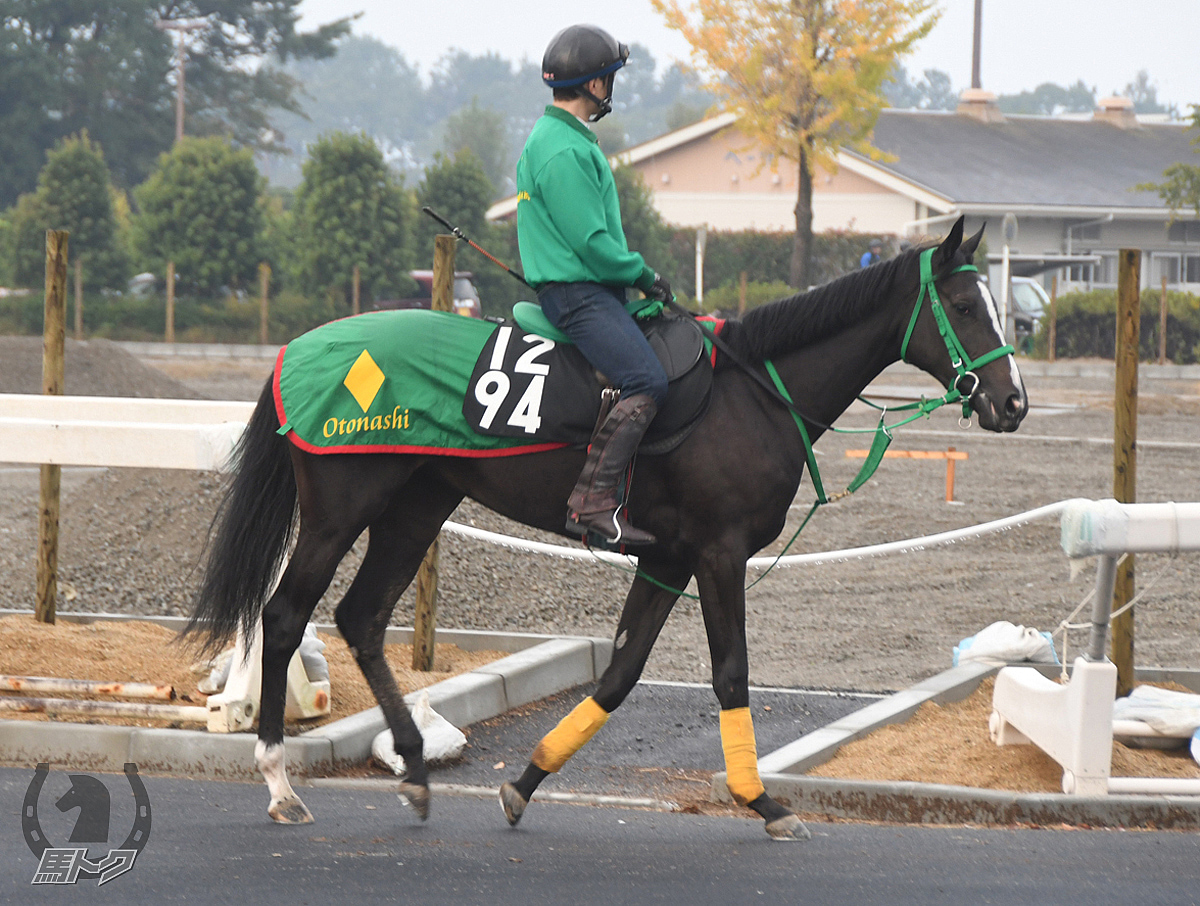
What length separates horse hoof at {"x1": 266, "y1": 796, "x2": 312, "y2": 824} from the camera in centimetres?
502

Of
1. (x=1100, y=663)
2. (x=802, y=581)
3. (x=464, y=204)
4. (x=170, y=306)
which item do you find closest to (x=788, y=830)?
(x=1100, y=663)

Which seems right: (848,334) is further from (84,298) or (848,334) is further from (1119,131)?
(1119,131)

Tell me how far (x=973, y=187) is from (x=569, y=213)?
137 ft

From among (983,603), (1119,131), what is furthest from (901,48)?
(983,603)

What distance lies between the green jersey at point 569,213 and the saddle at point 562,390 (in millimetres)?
245

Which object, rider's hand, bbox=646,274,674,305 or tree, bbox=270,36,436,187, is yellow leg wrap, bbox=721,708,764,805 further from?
tree, bbox=270,36,436,187

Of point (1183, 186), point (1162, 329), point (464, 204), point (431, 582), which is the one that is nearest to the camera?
point (431, 582)

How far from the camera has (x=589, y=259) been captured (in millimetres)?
5090

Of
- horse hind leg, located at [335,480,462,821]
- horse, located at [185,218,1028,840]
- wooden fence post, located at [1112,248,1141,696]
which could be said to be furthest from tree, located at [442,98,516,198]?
horse, located at [185,218,1028,840]

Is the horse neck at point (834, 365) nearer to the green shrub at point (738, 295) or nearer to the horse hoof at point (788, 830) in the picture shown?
the horse hoof at point (788, 830)

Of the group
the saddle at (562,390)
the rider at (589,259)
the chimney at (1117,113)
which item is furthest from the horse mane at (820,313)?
the chimney at (1117,113)

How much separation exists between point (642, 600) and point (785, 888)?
1344 millimetres

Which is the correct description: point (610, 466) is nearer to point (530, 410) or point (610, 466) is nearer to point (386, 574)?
point (530, 410)

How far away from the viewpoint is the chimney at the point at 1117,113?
180ft
